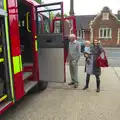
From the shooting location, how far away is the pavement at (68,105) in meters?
4.66

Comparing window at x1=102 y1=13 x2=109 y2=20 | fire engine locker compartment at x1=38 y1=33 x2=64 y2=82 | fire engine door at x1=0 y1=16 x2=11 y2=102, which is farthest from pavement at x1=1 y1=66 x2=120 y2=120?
window at x1=102 y1=13 x2=109 y2=20

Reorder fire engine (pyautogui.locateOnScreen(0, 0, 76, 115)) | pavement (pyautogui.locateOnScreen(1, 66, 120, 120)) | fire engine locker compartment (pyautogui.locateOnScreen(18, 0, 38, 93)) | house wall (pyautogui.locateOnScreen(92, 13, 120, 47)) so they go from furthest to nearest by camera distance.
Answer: house wall (pyautogui.locateOnScreen(92, 13, 120, 47)), fire engine locker compartment (pyautogui.locateOnScreen(18, 0, 38, 93)), pavement (pyautogui.locateOnScreen(1, 66, 120, 120)), fire engine (pyautogui.locateOnScreen(0, 0, 76, 115))

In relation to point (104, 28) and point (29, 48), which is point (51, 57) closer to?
point (29, 48)

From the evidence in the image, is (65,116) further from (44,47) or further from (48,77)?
(44,47)

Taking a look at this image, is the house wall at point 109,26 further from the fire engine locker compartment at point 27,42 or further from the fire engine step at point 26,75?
the fire engine step at point 26,75

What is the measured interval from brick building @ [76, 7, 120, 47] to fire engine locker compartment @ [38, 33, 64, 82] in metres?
32.4

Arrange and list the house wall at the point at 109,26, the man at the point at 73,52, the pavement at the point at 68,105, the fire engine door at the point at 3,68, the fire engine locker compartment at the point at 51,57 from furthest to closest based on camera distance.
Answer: the house wall at the point at 109,26
the man at the point at 73,52
the fire engine locker compartment at the point at 51,57
the pavement at the point at 68,105
the fire engine door at the point at 3,68

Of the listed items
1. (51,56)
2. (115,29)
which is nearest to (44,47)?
(51,56)

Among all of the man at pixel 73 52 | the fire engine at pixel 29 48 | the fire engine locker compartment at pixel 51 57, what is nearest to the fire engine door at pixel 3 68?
the fire engine at pixel 29 48

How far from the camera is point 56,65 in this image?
561cm

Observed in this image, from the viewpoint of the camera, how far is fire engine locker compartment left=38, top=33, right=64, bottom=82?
5.49m

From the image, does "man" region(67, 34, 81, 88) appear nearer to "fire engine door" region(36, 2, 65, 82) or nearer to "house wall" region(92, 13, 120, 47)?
"fire engine door" region(36, 2, 65, 82)

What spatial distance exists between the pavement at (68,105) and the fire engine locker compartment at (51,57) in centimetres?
61

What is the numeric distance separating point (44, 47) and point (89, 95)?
1847mm
